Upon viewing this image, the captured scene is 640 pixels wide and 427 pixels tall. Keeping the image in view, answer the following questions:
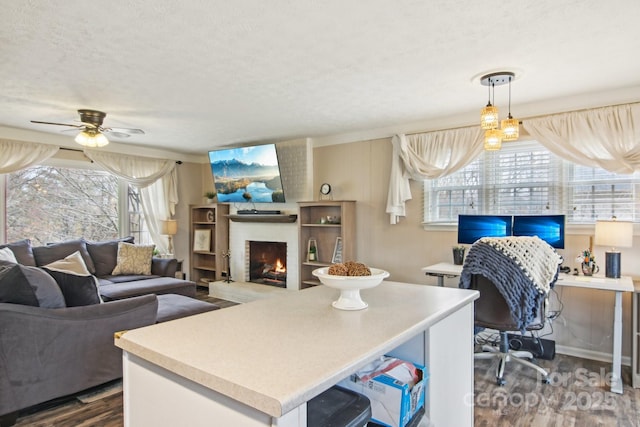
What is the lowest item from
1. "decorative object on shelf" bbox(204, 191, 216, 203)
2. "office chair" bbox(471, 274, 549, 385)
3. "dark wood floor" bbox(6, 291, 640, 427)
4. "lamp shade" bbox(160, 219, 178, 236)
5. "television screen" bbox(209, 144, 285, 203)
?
"dark wood floor" bbox(6, 291, 640, 427)

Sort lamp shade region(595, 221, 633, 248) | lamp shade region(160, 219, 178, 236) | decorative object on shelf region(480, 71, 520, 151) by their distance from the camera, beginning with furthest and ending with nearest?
lamp shade region(160, 219, 178, 236), lamp shade region(595, 221, 633, 248), decorative object on shelf region(480, 71, 520, 151)

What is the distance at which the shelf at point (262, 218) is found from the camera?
5094 millimetres

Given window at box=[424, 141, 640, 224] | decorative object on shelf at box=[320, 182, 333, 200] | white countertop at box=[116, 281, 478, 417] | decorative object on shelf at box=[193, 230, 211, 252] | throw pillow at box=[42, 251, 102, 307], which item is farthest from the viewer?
decorative object on shelf at box=[193, 230, 211, 252]

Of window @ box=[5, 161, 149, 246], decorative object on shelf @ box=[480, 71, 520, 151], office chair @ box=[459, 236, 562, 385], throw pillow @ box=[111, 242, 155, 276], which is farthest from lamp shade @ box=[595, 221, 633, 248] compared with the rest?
window @ box=[5, 161, 149, 246]

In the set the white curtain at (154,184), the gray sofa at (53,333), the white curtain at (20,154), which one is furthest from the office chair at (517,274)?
the white curtain at (20,154)

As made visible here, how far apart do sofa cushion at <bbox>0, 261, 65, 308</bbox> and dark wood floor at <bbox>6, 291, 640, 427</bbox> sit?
2.34 feet

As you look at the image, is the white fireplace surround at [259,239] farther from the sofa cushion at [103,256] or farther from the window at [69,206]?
the sofa cushion at [103,256]

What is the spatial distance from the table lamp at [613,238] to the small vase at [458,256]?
1081 millimetres

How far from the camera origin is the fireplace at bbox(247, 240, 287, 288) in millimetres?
5648

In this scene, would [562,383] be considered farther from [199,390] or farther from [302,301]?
[199,390]

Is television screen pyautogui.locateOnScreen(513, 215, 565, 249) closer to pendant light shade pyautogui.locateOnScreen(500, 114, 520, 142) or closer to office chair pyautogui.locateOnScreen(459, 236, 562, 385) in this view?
office chair pyautogui.locateOnScreen(459, 236, 562, 385)

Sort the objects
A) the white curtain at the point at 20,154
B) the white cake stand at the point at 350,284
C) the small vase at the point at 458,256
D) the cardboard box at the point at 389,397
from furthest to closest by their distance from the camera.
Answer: the white curtain at the point at 20,154 < the small vase at the point at 458,256 < the white cake stand at the point at 350,284 < the cardboard box at the point at 389,397

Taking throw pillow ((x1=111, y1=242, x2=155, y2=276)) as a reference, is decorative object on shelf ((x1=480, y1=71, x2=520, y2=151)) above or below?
above

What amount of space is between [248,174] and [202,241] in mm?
1641
